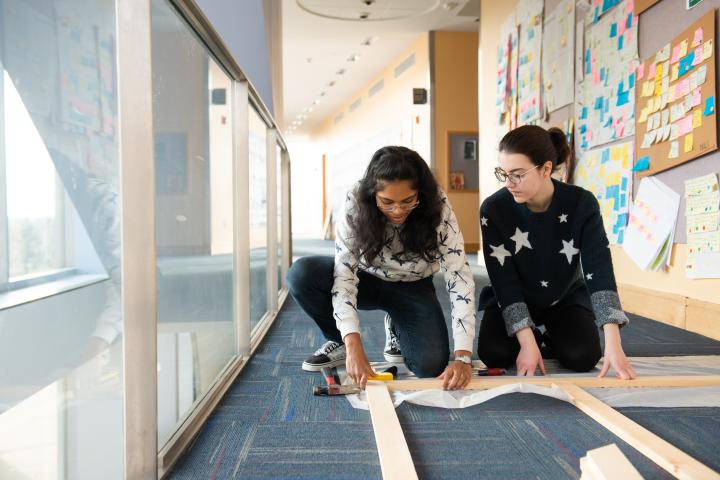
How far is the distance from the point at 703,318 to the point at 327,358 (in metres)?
1.63

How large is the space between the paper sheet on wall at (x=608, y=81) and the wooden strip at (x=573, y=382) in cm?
164

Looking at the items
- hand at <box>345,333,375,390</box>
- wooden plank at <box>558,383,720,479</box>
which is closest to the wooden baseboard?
wooden plank at <box>558,383,720,479</box>

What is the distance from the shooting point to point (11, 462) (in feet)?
3.02

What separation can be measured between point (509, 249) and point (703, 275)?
1.12m

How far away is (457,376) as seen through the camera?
1.50 metres

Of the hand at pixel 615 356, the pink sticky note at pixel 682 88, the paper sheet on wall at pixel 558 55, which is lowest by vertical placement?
the hand at pixel 615 356

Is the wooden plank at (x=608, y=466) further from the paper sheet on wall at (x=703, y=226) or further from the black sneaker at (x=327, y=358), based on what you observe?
the paper sheet on wall at (x=703, y=226)

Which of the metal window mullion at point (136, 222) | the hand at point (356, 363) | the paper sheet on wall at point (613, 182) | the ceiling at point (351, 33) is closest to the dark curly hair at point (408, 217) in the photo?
the hand at point (356, 363)

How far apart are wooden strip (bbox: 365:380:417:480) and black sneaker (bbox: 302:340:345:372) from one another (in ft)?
1.11

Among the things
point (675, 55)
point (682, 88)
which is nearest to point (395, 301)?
point (682, 88)

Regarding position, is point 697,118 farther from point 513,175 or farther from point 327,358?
point 327,358

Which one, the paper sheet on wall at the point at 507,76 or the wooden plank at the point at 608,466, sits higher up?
the paper sheet on wall at the point at 507,76

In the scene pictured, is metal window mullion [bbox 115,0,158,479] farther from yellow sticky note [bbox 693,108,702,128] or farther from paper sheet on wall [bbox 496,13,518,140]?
paper sheet on wall [bbox 496,13,518,140]

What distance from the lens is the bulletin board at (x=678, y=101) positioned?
232 cm
